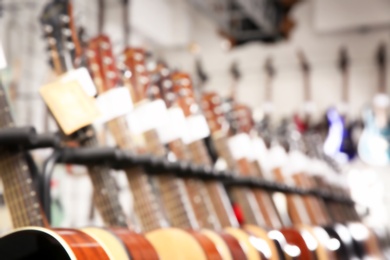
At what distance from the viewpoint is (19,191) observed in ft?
4.26

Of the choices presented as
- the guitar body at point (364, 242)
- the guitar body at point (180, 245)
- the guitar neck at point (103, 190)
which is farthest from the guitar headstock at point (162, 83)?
the guitar body at point (364, 242)

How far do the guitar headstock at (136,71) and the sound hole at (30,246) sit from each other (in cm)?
95

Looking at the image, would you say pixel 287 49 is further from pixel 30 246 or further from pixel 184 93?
pixel 30 246

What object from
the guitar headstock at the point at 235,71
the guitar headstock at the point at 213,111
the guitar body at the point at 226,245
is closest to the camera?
the guitar body at the point at 226,245

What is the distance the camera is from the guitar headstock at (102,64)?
1803 millimetres

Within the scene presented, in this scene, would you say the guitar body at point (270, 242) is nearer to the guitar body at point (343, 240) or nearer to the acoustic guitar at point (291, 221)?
the acoustic guitar at point (291, 221)

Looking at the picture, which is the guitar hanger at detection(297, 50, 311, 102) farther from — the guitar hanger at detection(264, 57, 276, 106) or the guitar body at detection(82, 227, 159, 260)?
the guitar body at detection(82, 227, 159, 260)

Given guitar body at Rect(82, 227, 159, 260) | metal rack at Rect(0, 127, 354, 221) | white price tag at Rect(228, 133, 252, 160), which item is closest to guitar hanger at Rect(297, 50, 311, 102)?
white price tag at Rect(228, 133, 252, 160)

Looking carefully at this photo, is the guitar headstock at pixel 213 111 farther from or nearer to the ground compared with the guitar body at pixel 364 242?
farther from the ground

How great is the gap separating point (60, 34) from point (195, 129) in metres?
0.71

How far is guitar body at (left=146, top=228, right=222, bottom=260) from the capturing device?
1386mm

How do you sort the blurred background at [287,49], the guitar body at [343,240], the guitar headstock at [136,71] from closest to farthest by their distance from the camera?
the guitar headstock at [136,71] → the guitar body at [343,240] → the blurred background at [287,49]

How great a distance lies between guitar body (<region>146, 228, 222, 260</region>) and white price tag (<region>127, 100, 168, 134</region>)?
0.48m

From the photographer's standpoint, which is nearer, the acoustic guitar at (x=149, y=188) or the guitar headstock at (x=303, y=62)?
the acoustic guitar at (x=149, y=188)
